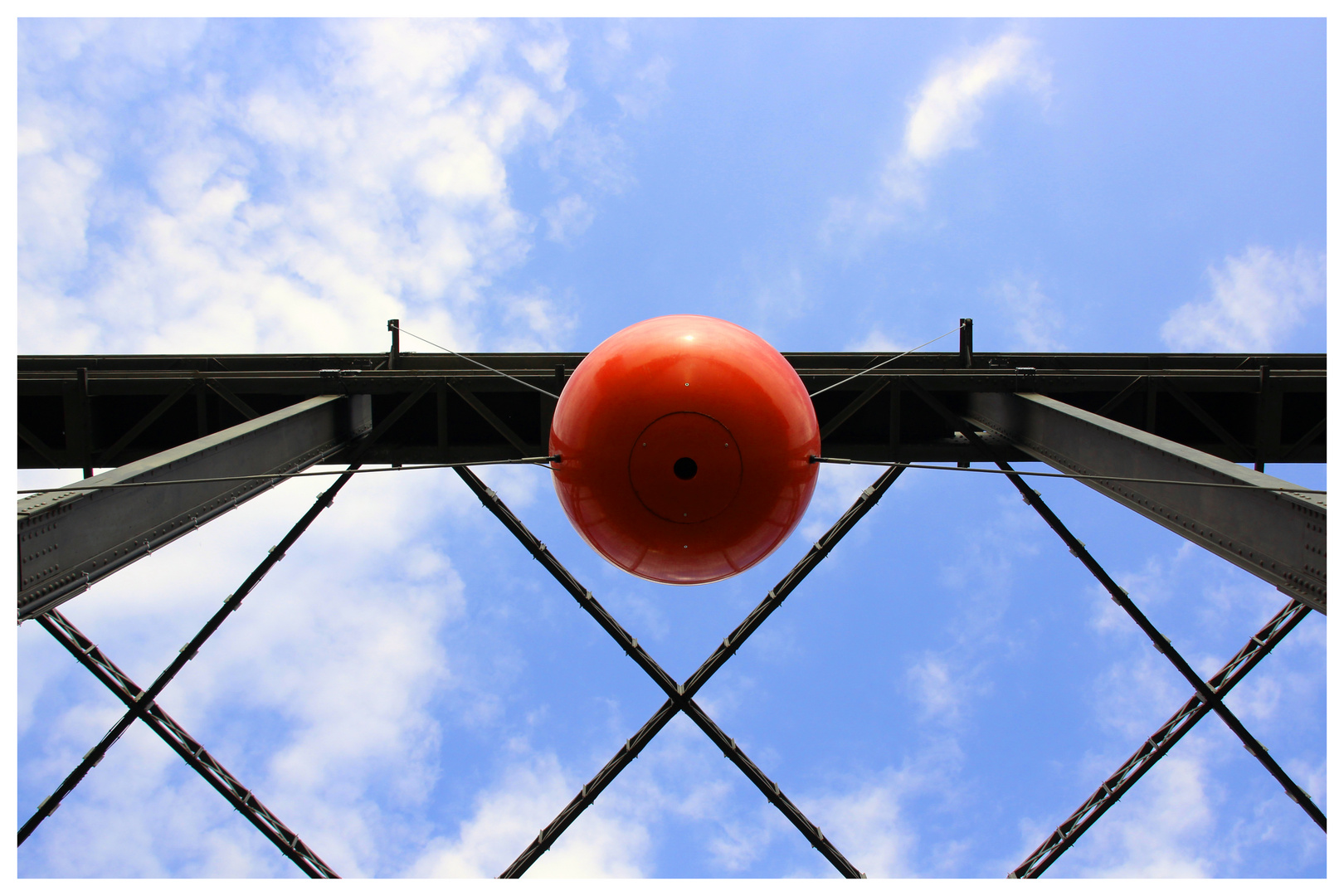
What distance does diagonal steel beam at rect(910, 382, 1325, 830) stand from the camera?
825cm

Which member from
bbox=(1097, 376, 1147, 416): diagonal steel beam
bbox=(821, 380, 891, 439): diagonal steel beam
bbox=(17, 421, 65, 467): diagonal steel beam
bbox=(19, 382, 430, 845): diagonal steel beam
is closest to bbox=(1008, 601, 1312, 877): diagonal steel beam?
bbox=(1097, 376, 1147, 416): diagonal steel beam

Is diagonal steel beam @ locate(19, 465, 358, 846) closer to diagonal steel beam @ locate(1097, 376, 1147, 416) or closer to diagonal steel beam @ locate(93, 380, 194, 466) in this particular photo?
diagonal steel beam @ locate(93, 380, 194, 466)

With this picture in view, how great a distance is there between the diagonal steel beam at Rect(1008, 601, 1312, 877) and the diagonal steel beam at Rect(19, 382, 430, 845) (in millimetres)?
10527

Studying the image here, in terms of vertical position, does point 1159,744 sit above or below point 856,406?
below

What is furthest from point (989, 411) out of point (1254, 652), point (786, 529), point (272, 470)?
point (272, 470)

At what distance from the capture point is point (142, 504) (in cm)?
541

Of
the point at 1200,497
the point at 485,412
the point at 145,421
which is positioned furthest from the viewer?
the point at 485,412

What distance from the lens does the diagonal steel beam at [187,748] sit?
30.7ft

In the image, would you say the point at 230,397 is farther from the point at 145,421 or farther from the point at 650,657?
the point at 650,657

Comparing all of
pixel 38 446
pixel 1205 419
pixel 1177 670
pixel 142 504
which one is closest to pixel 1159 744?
pixel 1177 670

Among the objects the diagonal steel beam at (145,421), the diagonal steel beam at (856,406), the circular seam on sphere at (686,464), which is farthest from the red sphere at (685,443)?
the diagonal steel beam at (145,421)

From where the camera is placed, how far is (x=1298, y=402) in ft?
28.9

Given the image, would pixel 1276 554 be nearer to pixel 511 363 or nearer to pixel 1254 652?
pixel 1254 652

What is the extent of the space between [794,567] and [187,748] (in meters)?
8.24
